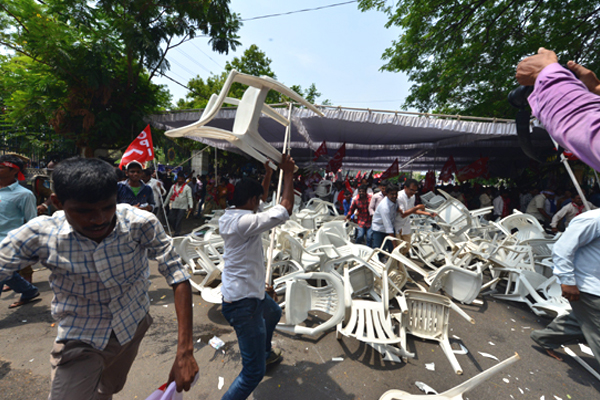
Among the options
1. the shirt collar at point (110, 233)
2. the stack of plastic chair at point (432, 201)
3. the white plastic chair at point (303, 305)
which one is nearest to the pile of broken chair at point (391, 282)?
the white plastic chair at point (303, 305)

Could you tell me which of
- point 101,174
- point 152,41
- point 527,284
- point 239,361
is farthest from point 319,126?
point 101,174

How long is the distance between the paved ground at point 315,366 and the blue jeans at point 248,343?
0.56 meters

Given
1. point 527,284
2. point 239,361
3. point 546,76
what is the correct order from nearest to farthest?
point 546,76 → point 239,361 → point 527,284

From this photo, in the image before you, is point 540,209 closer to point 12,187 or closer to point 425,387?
point 425,387

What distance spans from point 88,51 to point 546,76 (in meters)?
10.9

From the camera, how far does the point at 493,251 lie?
4.50 m

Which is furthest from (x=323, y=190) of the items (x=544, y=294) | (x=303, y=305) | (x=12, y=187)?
(x=12, y=187)

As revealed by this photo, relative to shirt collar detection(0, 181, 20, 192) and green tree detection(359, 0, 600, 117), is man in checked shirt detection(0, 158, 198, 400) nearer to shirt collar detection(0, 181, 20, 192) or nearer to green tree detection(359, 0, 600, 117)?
shirt collar detection(0, 181, 20, 192)

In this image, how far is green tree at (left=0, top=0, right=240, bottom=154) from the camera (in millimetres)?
7734

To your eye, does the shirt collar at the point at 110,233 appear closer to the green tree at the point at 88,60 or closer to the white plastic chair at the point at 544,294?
the white plastic chair at the point at 544,294

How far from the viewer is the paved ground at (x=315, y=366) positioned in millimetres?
2244

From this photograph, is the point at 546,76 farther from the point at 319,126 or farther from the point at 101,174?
the point at 319,126

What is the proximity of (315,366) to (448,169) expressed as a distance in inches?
435

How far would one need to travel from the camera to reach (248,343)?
68.1 inches
